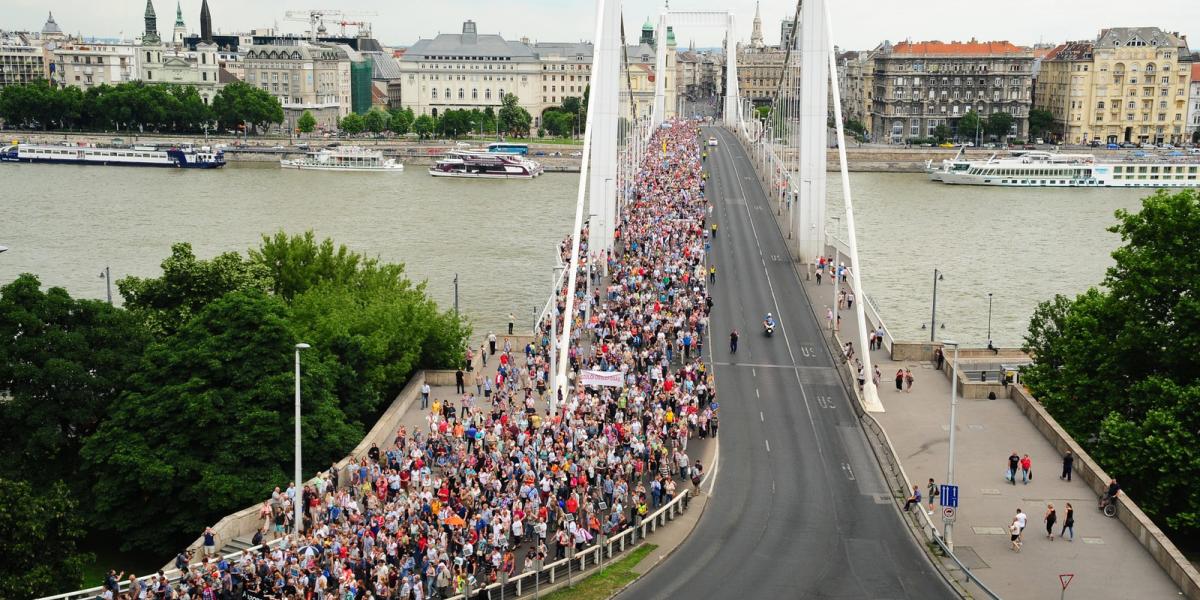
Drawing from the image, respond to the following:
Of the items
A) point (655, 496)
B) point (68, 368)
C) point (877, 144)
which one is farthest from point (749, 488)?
point (877, 144)

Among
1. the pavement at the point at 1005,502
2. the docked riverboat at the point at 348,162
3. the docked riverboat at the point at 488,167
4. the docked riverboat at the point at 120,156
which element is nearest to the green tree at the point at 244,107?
the docked riverboat at the point at 120,156

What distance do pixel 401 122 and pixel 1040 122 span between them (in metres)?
84.6

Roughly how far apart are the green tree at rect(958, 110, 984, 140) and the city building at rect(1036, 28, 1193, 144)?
47.9ft

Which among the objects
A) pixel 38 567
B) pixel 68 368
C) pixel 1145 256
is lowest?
pixel 38 567

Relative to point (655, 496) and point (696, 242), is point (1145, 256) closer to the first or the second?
point (655, 496)

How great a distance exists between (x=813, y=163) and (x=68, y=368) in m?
40.7

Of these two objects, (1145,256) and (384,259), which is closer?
(1145,256)

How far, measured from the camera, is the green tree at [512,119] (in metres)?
174

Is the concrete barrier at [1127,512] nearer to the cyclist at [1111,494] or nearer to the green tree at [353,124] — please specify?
the cyclist at [1111,494]

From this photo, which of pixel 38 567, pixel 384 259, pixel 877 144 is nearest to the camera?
pixel 38 567

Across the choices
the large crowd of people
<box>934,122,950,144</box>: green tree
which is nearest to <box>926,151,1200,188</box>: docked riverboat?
<box>934,122,950,144</box>: green tree

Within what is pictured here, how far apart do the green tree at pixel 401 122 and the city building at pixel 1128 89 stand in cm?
8753

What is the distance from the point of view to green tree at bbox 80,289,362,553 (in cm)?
3041

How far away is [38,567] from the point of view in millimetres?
25906
